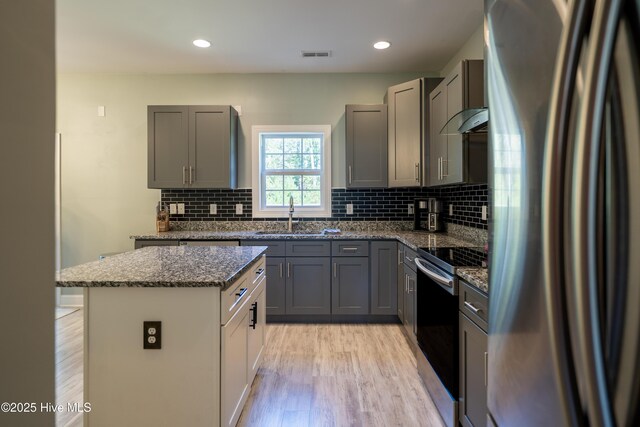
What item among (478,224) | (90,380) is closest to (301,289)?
(478,224)

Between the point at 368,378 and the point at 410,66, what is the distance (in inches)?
128

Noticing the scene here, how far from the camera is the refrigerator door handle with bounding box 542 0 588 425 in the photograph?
404 mm

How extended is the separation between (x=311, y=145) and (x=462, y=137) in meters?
1.96

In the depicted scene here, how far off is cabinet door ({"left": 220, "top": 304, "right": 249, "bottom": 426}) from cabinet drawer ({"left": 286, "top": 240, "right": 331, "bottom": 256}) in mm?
1389

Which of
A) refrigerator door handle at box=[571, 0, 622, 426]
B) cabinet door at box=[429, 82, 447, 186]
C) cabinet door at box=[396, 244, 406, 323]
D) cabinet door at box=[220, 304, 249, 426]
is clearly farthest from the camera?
cabinet door at box=[396, 244, 406, 323]

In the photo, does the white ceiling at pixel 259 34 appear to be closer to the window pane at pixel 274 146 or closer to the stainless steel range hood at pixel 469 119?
the window pane at pixel 274 146

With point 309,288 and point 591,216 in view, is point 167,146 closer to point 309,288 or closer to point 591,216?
point 309,288

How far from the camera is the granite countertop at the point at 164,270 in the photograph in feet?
4.50

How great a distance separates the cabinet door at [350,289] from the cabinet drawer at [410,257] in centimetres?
50

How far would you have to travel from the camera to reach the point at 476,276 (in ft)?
4.63

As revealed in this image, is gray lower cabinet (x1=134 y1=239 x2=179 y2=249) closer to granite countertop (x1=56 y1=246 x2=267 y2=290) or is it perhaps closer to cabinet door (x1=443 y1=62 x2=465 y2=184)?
granite countertop (x1=56 y1=246 x2=267 y2=290)

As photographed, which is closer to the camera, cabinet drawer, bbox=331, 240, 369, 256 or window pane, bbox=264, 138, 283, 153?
cabinet drawer, bbox=331, 240, 369, 256

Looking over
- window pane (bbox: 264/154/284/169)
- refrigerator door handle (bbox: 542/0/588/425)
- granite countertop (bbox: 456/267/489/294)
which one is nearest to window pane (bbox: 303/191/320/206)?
window pane (bbox: 264/154/284/169)

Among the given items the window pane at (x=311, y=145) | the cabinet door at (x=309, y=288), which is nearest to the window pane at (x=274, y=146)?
the window pane at (x=311, y=145)
